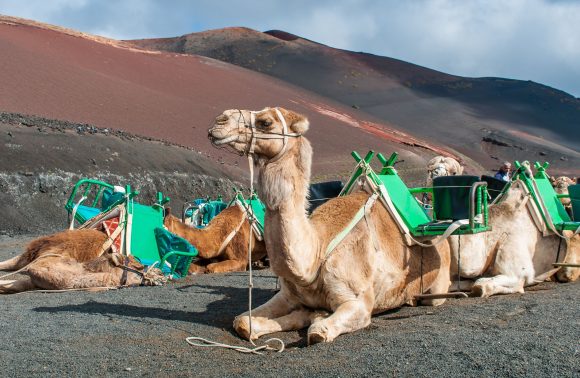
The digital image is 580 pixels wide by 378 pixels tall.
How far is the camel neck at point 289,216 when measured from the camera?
551cm

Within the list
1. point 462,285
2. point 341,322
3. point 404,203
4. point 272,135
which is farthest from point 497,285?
point 272,135

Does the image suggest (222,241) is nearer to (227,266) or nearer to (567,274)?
(227,266)

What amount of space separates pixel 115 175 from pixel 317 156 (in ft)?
73.7

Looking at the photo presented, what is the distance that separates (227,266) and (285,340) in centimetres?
513

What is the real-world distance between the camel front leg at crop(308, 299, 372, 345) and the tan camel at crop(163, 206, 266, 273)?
16.5 ft

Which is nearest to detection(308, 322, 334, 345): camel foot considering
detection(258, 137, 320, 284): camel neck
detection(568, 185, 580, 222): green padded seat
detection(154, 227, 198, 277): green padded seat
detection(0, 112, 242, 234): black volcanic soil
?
detection(258, 137, 320, 284): camel neck

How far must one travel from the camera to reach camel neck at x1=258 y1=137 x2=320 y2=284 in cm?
551

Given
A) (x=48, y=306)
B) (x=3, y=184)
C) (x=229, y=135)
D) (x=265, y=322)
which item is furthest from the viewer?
(x=3, y=184)

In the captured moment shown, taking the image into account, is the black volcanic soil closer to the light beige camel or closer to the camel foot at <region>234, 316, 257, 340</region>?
the light beige camel

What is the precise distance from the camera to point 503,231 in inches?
312

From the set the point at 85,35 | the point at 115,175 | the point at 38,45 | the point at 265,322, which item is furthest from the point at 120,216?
the point at 85,35

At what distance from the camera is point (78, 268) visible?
8570 mm

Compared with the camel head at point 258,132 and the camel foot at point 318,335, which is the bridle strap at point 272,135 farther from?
the camel foot at point 318,335

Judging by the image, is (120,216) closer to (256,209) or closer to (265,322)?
(256,209)
